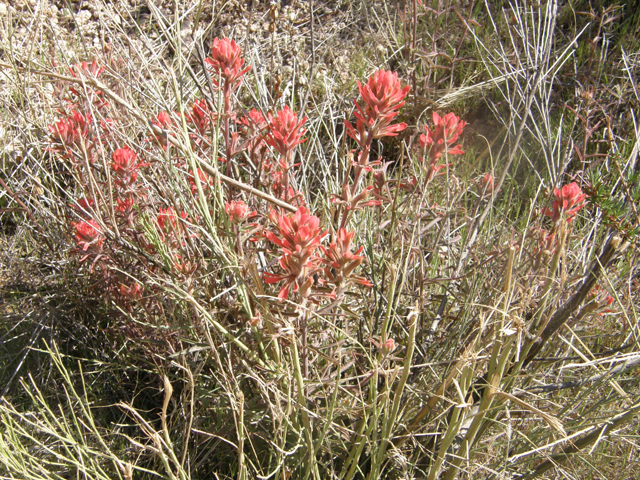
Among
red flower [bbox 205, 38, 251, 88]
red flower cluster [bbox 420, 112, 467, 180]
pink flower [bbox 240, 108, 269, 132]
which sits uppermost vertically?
red flower [bbox 205, 38, 251, 88]

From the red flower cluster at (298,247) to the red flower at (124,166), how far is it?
0.68m

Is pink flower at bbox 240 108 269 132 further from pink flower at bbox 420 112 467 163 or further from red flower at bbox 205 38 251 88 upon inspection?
pink flower at bbox 420 112 467 163

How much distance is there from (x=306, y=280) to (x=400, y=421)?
641mm

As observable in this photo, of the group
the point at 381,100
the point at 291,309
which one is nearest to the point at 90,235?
the point at 291,309

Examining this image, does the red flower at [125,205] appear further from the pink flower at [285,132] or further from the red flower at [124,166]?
the pink flower at [285,132]

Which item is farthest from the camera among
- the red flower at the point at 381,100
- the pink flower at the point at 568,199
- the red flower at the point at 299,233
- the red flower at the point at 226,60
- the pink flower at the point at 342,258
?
the pink flower at the point at 568,199

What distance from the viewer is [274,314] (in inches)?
50.7

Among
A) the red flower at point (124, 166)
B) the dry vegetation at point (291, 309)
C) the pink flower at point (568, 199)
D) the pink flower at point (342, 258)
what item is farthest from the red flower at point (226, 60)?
the pink flower at point (568, 199)

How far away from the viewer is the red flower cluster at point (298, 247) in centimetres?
107

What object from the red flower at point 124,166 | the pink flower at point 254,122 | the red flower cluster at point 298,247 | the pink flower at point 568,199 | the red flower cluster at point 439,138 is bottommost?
the pink flower at point 568,199

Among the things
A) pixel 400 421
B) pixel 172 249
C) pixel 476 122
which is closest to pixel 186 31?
pixel 476 122

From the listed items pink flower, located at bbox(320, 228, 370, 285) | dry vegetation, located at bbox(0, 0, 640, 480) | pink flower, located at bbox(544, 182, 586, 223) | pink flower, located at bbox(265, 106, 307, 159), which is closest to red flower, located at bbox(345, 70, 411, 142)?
dry vegetation, located at bbox(0, 0, 640, 480)

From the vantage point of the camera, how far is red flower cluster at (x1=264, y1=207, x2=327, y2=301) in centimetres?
107

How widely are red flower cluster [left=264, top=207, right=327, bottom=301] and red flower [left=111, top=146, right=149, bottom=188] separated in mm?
685
